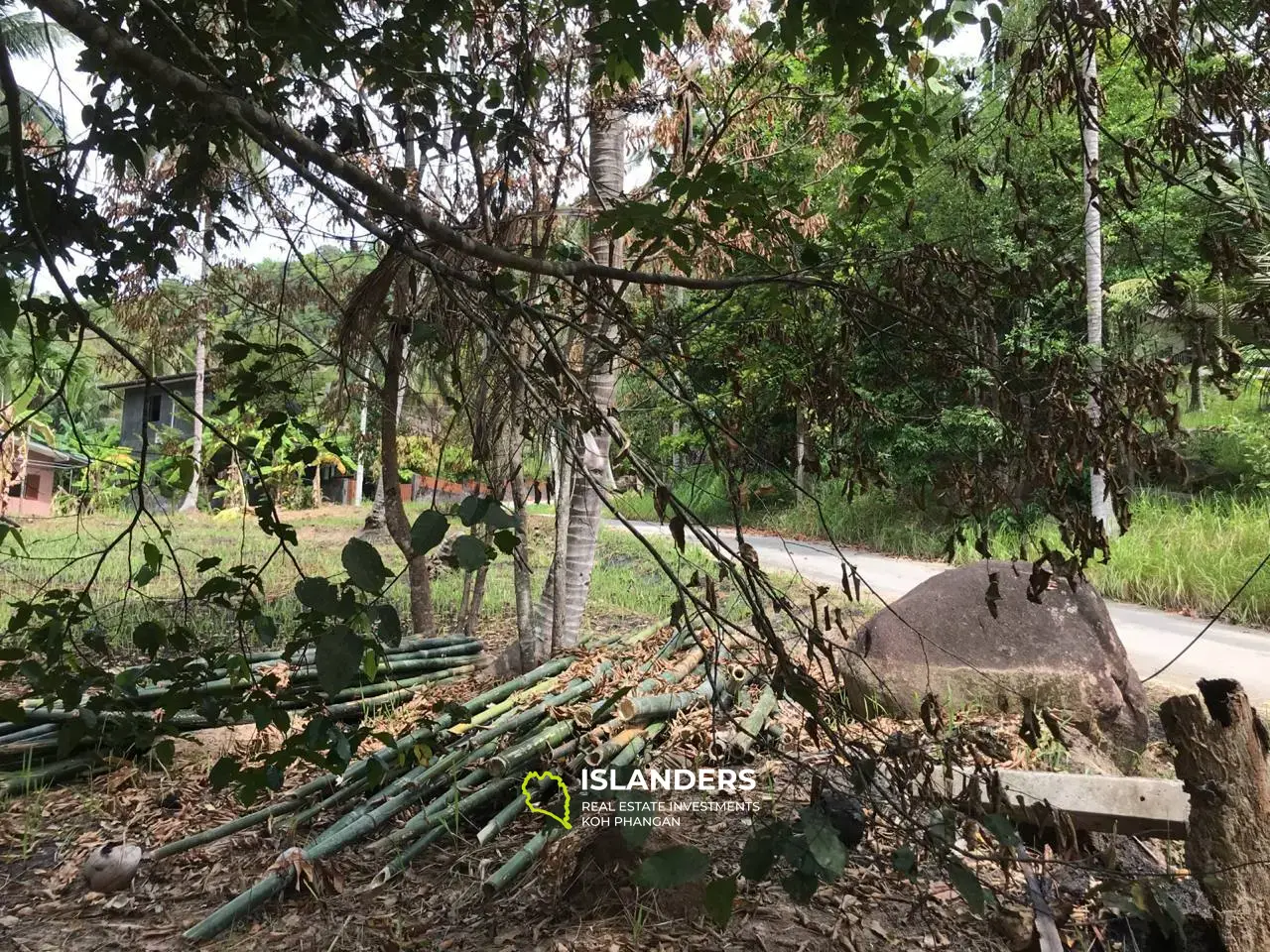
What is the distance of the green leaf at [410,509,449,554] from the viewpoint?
1.19 meters

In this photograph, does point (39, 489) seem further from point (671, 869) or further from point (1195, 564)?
point (671, 869)

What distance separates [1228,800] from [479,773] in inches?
92.9

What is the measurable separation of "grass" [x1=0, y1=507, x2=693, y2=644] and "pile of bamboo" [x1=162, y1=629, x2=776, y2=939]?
1.16m

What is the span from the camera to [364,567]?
47.6 inches

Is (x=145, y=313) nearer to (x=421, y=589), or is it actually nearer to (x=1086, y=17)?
(x=421, y=589)

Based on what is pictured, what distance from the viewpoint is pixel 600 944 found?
2.12m

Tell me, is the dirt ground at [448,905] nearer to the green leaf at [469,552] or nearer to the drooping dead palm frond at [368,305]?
the green leaf at [469,552]

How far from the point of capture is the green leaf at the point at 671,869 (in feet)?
3.53

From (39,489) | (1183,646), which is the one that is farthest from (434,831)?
(39,489)

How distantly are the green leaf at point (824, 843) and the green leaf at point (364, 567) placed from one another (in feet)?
2.33

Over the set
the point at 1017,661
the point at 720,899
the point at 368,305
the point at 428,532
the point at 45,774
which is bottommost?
the point at 45,774

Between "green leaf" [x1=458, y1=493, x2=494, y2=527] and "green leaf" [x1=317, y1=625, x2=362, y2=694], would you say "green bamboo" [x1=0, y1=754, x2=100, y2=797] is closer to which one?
"green leaf" [x1=317, y1=625, x2=362, y2=694]

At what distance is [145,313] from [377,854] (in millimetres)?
6271

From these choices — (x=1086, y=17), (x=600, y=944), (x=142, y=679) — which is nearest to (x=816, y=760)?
(x=600, y=944)
